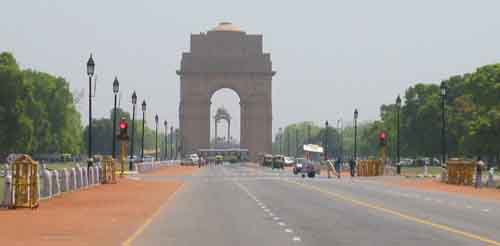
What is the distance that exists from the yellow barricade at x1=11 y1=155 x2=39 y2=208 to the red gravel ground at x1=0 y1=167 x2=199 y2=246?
451 millimetres

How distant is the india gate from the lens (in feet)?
581

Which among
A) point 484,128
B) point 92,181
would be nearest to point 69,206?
point 92,181

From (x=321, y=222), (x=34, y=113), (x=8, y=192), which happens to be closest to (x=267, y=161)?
(x=34, y=113)

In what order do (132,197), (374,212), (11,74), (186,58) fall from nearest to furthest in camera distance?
(374,212), (132,197), (11,74), (186,58)

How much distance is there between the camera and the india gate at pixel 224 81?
17712cm

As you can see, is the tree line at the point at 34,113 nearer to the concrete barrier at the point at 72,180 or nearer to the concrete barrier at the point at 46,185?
the concrete barrier at the point at 72,180

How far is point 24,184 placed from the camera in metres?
29.7

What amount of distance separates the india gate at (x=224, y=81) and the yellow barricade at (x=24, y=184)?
146m

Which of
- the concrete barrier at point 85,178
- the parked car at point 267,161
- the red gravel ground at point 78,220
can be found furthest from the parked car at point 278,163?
the red gravel ground at point 78,220

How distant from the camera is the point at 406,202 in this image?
3638cm

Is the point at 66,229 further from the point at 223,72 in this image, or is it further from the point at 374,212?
the point at 223,72

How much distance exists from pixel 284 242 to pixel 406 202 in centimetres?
1775

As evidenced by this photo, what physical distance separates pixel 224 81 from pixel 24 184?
489 ft

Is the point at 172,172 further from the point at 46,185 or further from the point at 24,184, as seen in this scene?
the point at 24,184
